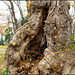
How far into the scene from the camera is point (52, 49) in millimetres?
3717

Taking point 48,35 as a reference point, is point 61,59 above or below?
below

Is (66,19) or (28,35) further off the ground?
(66,19)

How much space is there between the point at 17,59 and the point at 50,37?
203 cm

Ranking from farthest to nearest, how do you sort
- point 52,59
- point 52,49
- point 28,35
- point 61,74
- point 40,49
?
point 40,49 < point 28,35 < point 52,49 < point 52,59 < point 61,74

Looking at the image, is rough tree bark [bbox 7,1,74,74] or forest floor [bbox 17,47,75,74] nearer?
forest floor [bbox 17,47,75,74]

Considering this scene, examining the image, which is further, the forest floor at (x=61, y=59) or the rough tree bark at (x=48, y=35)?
the rough tree bark at (x=48, y=35)

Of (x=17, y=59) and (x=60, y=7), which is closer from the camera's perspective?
Result: (x=17, y=59)

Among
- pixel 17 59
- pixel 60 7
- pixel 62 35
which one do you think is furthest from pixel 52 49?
pixel 60 7

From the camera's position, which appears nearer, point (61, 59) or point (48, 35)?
point (61, 59)

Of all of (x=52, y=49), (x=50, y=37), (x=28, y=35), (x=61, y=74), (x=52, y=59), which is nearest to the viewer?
(x=61, y=74)

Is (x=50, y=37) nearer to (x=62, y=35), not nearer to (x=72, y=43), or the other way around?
(x=62, y=35)

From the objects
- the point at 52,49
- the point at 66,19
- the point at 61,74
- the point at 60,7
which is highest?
the point at 60,7

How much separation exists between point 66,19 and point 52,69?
8.68ft

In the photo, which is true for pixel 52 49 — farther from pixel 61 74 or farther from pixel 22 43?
pixel 22 43
